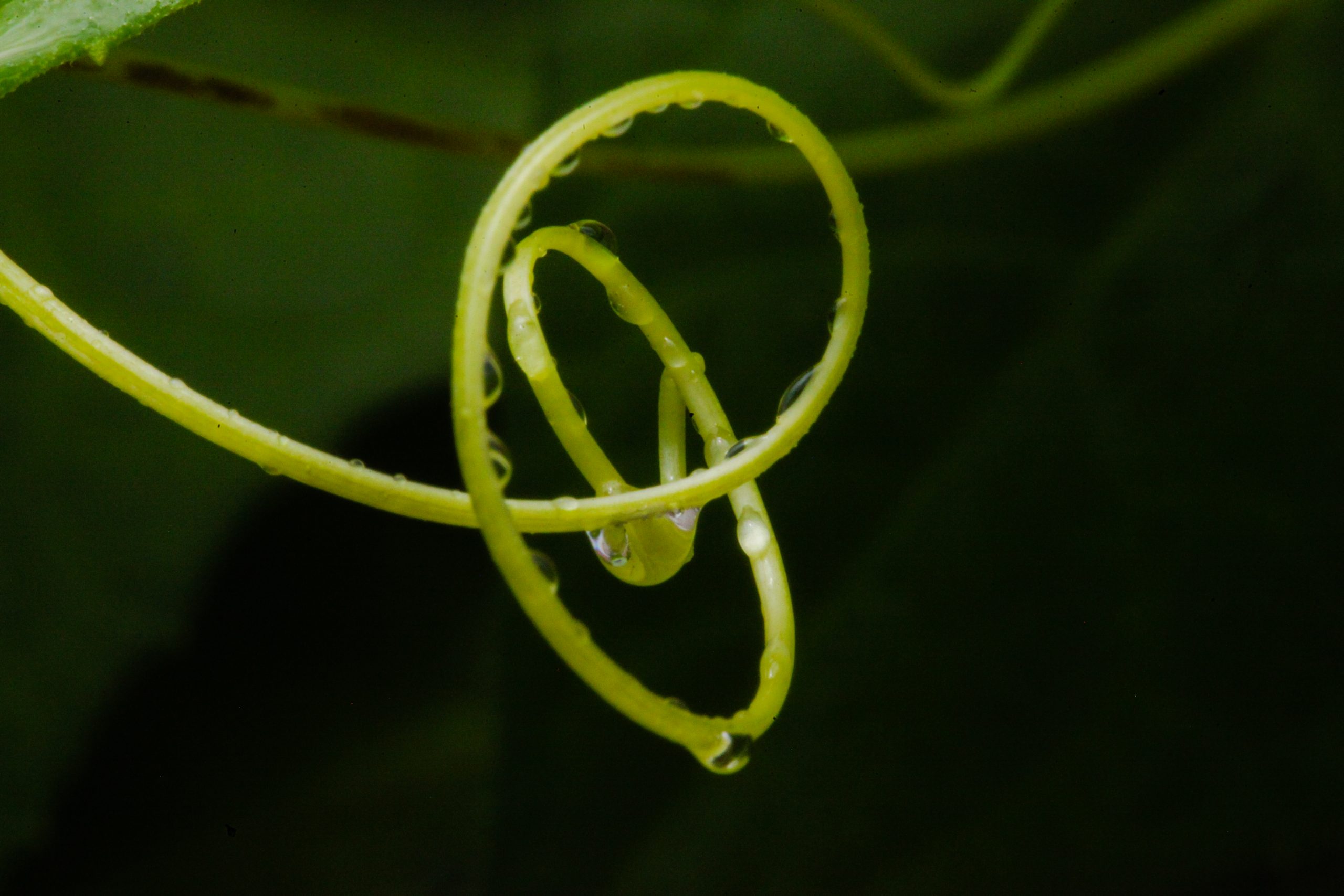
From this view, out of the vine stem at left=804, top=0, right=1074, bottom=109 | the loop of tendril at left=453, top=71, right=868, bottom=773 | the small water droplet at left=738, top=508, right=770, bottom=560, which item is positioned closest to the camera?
the loop of tendril at left=453, top=71, right=868, bottom=773

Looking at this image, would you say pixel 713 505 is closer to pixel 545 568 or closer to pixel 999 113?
pixel 999 113

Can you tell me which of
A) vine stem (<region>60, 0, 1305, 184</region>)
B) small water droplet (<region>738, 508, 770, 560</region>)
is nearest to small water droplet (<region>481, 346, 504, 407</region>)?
small water droplet (<region>738, 508, 770, 560</region>)

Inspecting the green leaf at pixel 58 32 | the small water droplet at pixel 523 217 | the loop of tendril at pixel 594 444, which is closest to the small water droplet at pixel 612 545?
the loop of tendril at pixel 594 444

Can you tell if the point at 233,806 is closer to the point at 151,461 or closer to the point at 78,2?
the point at 151,461

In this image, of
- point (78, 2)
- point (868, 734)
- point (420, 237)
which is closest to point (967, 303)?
point (868, 734)

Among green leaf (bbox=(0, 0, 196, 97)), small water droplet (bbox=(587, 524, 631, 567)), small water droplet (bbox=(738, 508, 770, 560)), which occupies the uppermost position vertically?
green leaf (bbox=(0, 0, 196, 97))

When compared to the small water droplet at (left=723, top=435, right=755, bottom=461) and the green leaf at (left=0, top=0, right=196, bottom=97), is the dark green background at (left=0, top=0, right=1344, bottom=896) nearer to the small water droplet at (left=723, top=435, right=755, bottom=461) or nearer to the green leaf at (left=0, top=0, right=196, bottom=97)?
the small water droplet at (left=723, top=435, right=755, bottom=461)

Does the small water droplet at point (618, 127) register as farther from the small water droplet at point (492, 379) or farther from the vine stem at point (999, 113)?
the vine stem at point (999, 113)
